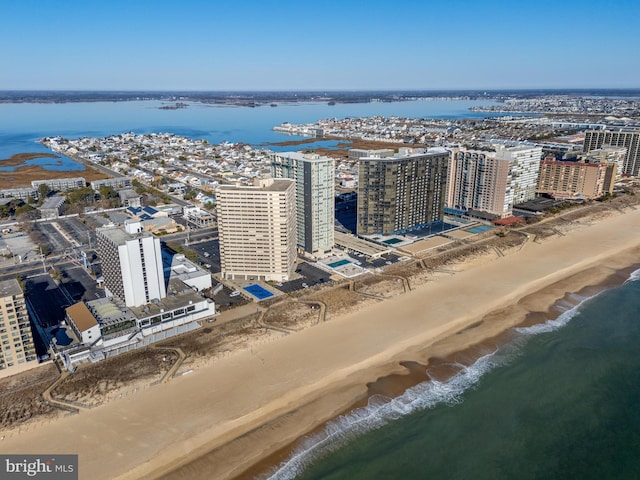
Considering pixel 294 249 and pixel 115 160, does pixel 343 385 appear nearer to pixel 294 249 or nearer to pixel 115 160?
pixel 294 249

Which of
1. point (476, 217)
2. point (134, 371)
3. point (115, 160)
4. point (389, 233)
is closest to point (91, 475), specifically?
point (134, 371)

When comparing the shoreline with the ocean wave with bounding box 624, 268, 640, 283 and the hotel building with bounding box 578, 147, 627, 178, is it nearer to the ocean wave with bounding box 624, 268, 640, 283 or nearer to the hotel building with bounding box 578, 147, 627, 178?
the ocean wave with bounding box 624, 268, 640, 283

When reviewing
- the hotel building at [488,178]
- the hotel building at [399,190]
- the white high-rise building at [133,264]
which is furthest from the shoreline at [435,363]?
the hotel building at [399,190]

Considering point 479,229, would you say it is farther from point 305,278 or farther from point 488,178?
point 305,278

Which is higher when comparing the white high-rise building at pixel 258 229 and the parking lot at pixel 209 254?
the white high-rise building at pixel 258 229

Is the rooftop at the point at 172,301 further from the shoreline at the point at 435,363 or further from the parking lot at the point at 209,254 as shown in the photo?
the shoreline at the point at 435,363

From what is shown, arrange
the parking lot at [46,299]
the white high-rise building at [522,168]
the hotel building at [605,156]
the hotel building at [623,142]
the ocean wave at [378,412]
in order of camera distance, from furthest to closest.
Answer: the hotel building at [623,142] → the hotel building at [605,156] → the white high-rise building at [522,168] → the parking lot at [46,299] → the ocean wave at [378,412]
